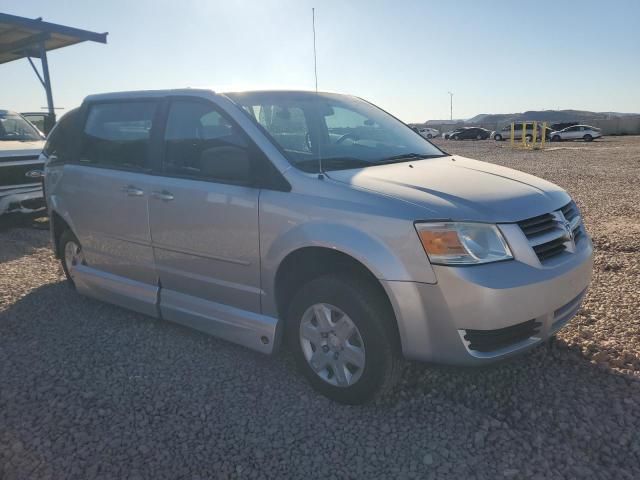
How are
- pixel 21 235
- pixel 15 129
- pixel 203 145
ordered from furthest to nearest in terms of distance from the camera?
pixel 15 129 → pixel 21 235 → pixel 203 145

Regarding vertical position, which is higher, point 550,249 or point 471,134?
→ point 471,134

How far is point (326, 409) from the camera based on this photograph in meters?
3.09

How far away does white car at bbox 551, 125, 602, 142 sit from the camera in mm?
39906

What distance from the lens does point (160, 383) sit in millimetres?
3424

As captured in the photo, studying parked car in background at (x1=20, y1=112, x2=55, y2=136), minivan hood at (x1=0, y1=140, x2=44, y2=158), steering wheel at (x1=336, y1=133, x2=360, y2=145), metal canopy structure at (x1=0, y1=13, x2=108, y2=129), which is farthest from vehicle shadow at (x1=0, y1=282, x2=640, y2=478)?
metal canopy structure at (x1=0, y1=13, x2=108, y2=129)

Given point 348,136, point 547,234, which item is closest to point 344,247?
point 547,234

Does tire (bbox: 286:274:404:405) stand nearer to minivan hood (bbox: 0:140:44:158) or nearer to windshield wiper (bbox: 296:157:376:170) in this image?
windshield wiper (bbox: 296:157:376:170)

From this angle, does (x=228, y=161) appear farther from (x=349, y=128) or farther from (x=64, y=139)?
(x=64, y=139)

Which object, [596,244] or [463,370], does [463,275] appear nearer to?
[463,370]

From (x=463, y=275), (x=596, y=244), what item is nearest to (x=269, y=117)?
(x=463, y=275)

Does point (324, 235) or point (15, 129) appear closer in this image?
point (324, 235)

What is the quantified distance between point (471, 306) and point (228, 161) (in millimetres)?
1631

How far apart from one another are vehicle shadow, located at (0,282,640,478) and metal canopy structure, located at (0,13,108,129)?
9.75 metres

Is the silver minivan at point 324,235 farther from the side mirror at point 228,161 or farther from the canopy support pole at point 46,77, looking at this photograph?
the canopy support pole at point 46,77
